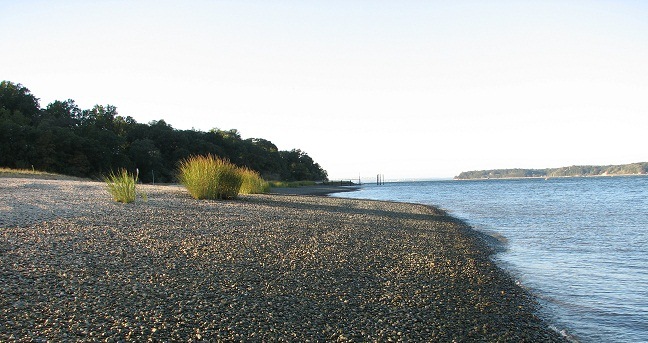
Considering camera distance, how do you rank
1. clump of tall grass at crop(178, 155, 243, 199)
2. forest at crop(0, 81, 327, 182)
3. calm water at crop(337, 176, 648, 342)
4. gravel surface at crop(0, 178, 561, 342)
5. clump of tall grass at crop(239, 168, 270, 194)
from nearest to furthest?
gravel surface at crop(0, 178, 561, 342), calm water at crop(337, 176, 648, 342), clump of tall grass at crop(178, 155, 243, 199), clump of tall grass at crop(239, 168, 270, 194), forest at crop(0, 81, 327, 182)

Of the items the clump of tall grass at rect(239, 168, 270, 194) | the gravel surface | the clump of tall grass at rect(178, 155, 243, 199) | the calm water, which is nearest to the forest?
the clump of tall grass at rect(239, 168, 270, 194)

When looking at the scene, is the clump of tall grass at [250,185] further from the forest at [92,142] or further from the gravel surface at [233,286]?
the gravel surface at [233,286]

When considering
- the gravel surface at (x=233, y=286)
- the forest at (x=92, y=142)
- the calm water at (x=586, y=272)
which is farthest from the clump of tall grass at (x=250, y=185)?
the gravel surface at (x=233, y=286)

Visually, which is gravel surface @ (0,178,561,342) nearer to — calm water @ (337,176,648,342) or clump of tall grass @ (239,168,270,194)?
calm water @ (337,176,648,342)

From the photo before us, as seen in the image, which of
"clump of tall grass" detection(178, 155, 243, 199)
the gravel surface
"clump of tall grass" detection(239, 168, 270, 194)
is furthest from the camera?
"clump of tall grass" detection(239, 168, 270, 194)

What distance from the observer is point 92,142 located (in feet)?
164

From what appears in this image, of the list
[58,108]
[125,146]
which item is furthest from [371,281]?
[58,108]

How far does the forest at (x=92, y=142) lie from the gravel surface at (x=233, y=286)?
763 inches

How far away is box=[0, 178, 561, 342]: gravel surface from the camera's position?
459 cm

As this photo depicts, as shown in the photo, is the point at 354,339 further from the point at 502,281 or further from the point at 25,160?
the point at 25,160

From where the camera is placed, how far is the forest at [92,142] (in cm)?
4422

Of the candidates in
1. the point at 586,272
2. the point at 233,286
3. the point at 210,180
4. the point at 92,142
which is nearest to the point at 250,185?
the point at 210,180

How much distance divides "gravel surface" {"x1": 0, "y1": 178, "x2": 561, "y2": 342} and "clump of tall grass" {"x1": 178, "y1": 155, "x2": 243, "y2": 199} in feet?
25.4

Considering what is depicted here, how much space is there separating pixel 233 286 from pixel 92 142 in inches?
1962
